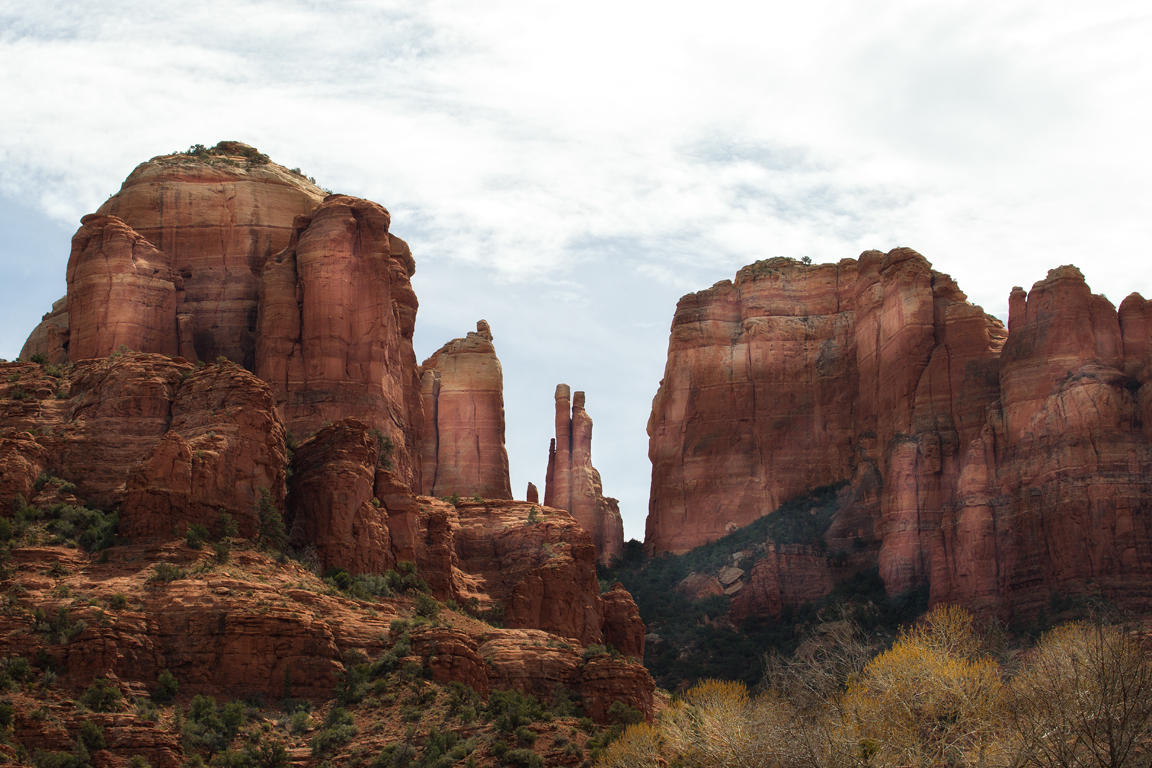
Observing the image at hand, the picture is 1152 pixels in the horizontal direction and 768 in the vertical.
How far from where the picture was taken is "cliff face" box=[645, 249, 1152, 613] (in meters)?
125

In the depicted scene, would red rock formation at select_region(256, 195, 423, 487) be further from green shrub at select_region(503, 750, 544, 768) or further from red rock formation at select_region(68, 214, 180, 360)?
green shrub at select_region(503, 750, 544, 768)

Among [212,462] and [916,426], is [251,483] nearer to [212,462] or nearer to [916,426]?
[212,462]

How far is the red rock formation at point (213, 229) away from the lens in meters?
111

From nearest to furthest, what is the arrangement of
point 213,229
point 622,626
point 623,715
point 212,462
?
point 623,715 < point 212,462 < point 622,626 < point 213,229

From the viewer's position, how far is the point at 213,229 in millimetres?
112562

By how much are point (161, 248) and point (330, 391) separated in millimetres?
11974

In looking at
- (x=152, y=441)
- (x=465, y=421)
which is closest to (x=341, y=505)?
(x=152, y=441)

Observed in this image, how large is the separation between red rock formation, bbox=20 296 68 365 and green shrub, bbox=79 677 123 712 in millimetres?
29660

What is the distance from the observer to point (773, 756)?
7638 cm

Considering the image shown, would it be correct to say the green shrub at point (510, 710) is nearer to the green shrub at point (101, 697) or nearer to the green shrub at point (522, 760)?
the green shrub at point (522, 760)

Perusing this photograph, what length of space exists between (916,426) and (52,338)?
55988 millimetres

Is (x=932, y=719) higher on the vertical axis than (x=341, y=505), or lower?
lower

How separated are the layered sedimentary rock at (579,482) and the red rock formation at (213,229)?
172 feet

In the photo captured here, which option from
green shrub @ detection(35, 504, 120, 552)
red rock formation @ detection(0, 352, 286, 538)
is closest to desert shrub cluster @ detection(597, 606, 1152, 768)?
red rock formation @ detection(0, 352, 286, 538)
